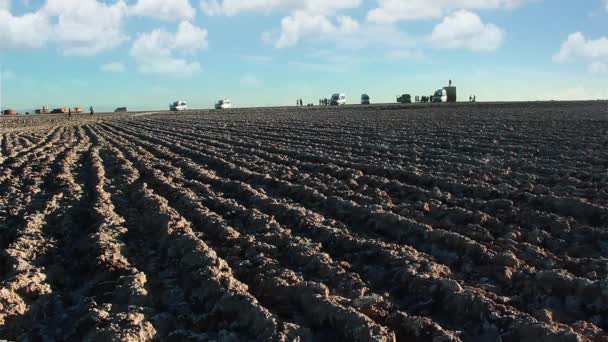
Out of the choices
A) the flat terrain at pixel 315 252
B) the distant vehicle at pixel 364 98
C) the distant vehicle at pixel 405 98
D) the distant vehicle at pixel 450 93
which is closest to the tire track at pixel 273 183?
the flat terrain at pixel 315 252

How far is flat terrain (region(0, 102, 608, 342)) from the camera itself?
Result: 396 centimetres

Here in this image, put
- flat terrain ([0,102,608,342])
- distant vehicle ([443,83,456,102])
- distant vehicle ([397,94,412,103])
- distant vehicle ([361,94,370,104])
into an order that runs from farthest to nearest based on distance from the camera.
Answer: distant vehicle ([361,94,370,104]) → distant vehicle ([397,94,412,103]) → distant vehicle ([443,83,456,102]) → flat terrain ([0,102,608,342])

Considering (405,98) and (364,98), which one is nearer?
(405,98)

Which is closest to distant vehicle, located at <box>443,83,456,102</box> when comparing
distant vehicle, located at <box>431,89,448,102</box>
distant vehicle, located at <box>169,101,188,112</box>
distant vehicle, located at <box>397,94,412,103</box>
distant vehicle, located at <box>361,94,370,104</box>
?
distant vehicle, located at <box>431,89,448,102</box>

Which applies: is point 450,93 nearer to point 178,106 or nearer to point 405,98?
point 405,98

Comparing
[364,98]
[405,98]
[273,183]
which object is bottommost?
[273,183]

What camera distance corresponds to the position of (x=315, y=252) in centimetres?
532

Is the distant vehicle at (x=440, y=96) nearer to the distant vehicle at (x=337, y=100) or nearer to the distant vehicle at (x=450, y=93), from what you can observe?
the distant vehicle at (x=450, y=93)

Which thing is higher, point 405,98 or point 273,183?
point 405,98

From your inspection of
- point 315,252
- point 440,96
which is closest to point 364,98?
point 440,96

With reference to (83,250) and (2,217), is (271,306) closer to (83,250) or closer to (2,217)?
(83,250)

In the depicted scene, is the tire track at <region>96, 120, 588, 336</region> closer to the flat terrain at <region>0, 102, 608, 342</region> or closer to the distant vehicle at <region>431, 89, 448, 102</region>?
the flat terrain at <region>0, 102, 608, 342</region>

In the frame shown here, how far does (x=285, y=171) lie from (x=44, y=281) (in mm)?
5701

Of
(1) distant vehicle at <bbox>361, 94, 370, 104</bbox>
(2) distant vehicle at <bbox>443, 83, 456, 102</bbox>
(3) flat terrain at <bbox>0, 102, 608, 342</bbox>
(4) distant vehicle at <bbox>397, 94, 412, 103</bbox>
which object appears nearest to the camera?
(3) flat terrain at <bbox>0, 102, 608, 342</bbox>
